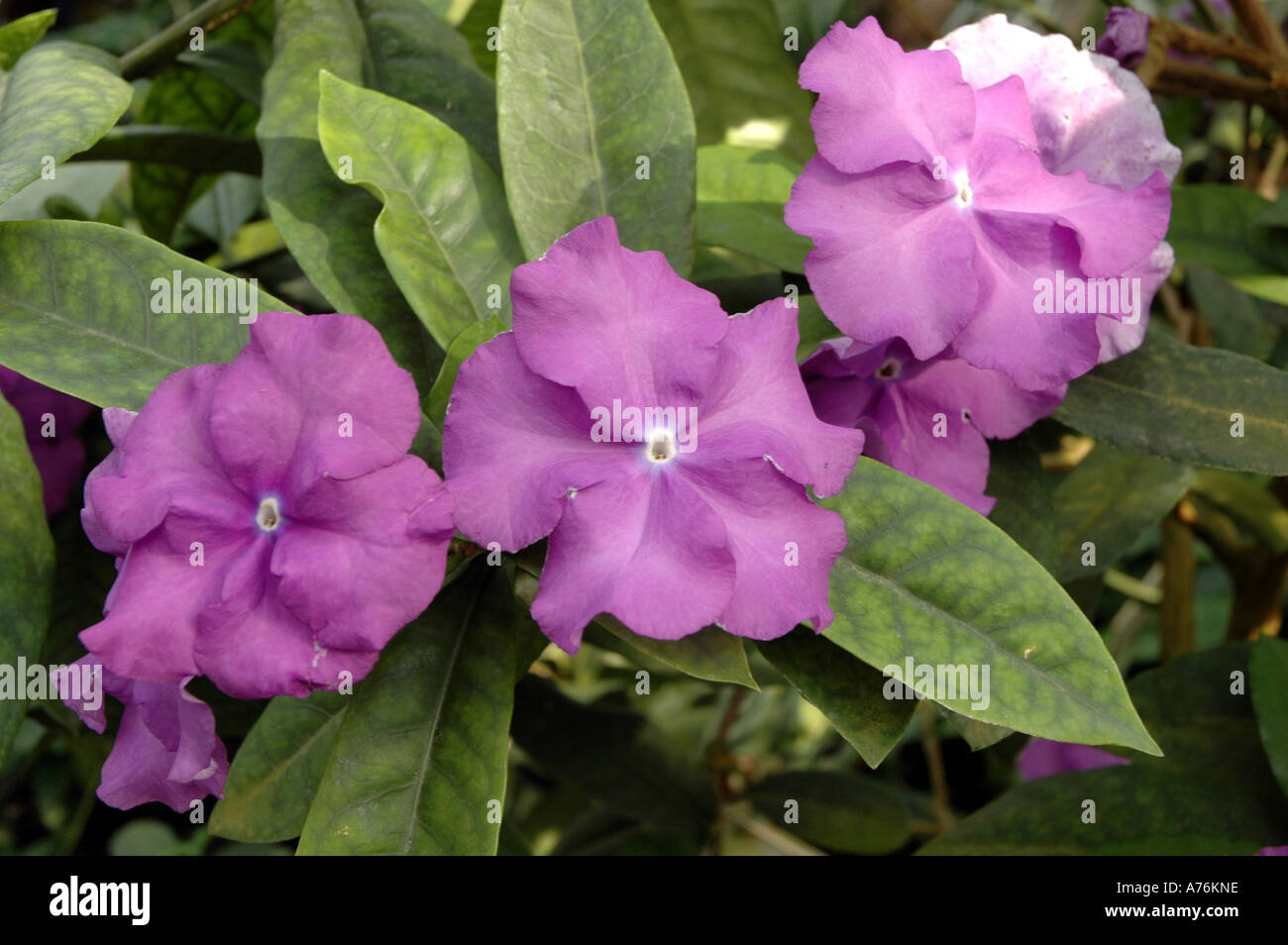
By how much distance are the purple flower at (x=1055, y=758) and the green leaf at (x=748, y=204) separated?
714 millimetres

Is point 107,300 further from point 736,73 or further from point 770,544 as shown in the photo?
point 736,73

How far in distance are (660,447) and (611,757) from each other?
79 cm

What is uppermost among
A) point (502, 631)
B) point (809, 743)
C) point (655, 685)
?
point (502, 631)

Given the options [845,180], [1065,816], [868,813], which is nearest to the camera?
[845,180]

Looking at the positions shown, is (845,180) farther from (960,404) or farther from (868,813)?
(868,813)

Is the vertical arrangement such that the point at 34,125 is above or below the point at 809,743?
above

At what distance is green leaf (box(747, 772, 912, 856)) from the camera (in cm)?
145

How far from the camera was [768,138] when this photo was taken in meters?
1.33

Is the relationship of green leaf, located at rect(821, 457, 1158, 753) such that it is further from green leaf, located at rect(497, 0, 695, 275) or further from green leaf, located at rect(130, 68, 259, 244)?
green leaf, located at rect(130, 68, 259, 244)

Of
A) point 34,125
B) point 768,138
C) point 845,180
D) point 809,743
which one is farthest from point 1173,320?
point 34,125

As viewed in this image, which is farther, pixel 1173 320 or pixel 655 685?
pixel 655 685

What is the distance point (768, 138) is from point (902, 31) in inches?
23.7

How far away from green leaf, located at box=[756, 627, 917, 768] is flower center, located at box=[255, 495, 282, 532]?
32 cm

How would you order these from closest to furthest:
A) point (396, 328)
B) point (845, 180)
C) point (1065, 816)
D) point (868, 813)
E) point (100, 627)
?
1. point (100, 627)
2. point (845, 180)
3. point (396, 328)
4. point (1065, 816)
5. point (868, 813)
